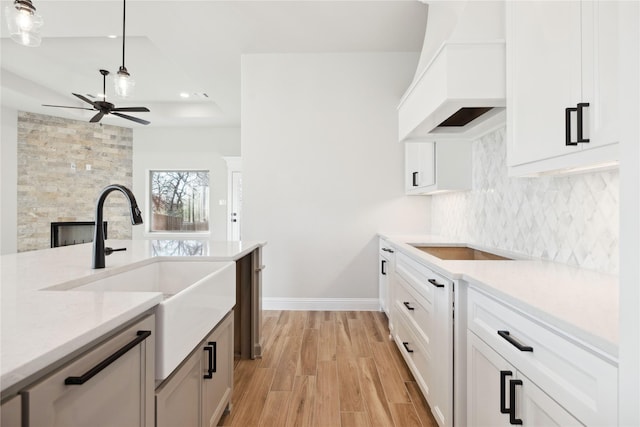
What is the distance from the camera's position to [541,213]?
1847 mm

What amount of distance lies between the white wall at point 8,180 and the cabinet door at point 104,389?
6.83 m

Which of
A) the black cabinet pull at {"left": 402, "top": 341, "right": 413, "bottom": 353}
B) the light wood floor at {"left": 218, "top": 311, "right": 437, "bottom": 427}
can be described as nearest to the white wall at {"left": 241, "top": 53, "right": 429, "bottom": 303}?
the light wood floor at {"left": 218, "top": 311, "right": 437, "bottom": 427}

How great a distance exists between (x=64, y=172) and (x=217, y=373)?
6787 millimetres

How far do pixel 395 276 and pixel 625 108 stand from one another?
2238 mm

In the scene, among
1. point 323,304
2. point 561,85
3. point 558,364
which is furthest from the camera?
point 323,304

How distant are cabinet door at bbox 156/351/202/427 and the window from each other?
6.52m

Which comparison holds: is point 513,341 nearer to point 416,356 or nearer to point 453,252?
point 416,356

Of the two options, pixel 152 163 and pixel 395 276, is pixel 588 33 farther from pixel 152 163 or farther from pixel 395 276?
pixel 152 163

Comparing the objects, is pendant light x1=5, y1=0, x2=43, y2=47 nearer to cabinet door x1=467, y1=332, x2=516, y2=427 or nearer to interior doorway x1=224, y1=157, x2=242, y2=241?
cabinet door x1=467, y1=332, x2=516, y2=427

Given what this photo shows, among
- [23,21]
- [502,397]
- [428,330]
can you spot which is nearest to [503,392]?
[502,397]

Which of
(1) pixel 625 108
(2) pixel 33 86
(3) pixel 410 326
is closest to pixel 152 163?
(2) pixel 33 86

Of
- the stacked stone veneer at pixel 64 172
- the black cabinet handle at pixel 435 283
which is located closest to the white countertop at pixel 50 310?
the black cabinet handle at pixel 435 283

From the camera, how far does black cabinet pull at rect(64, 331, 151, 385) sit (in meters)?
0.67

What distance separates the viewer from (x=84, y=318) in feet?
2.53
